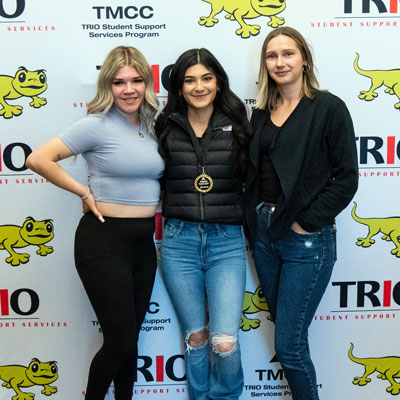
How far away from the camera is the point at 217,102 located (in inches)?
68.3

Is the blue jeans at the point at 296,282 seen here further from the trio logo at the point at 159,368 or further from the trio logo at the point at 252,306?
the trio logo at the point at 159,368

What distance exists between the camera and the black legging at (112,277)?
1.53 meters

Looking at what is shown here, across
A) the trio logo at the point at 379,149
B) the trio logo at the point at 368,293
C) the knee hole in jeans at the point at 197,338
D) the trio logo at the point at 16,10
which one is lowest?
the knee hole in jeans at the point at 197,338

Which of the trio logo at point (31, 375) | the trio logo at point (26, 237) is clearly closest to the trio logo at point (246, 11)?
the trio logo at point (26, 237)

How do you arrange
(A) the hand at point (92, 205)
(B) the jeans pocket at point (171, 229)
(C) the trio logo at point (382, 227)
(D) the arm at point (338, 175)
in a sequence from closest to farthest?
(D) the arm at point (338, 175)
(A) the hand at point (92, 205)
(B) the jeans pocket at point (171, 229)
(C) the trio logo at point (382, 227)

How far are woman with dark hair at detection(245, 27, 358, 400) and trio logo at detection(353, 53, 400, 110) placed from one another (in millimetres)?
392

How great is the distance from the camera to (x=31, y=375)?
2.04m

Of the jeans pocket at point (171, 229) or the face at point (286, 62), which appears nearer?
the face at point (286, 62)

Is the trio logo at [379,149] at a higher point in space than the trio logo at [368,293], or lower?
higher

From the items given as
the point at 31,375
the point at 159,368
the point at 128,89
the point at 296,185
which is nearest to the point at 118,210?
the point at 128,89

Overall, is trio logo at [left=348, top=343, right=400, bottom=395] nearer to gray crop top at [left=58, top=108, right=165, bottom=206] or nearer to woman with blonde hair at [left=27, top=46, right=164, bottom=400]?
woman with blonde hair at [left=27, top=46, right=164, bottom=400]

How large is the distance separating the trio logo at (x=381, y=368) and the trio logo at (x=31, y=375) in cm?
140

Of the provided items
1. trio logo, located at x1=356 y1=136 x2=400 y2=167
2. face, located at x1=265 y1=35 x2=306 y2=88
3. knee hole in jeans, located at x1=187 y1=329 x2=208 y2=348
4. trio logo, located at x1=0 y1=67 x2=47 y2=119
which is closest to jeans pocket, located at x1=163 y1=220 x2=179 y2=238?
knee hole in jeans, located at x1=187 y1=329 x2=208 y2=348

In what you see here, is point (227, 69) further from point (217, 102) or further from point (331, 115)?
point (331, 115)
